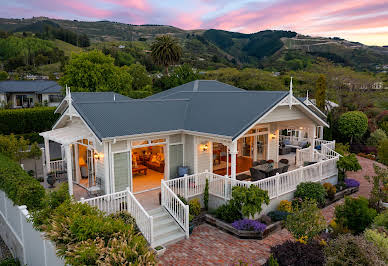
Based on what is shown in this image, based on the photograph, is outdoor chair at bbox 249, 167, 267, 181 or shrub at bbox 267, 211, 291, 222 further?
outdoor chair at bbox 249, 167, 267, 181

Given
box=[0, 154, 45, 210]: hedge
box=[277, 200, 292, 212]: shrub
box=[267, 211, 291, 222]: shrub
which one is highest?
box=[0, 154, 45, 210]: hedge

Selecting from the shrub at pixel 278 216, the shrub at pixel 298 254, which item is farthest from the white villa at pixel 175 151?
the shrub at pixel 298 254

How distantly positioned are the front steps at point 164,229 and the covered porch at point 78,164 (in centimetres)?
304

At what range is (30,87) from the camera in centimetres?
4912

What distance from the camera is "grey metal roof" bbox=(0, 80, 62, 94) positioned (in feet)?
156

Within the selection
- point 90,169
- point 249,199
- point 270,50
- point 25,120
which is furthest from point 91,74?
point 270,50

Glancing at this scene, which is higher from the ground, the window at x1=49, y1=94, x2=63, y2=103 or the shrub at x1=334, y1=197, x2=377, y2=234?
the window at x1=49, y1=94, x2=63, y2=103

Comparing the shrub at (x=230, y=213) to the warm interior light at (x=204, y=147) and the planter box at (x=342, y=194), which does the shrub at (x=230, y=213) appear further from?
the planter box at (x=342, y=194)

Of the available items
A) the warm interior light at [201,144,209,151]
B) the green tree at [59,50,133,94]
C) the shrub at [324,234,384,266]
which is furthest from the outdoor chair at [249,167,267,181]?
the green tree at [59,50,133,94]

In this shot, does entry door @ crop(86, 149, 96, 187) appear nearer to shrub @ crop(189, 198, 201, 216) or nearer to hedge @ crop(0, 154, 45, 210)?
hedge @ crop(0, 154, 45, 210)

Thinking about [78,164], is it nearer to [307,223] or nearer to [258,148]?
[258,148]

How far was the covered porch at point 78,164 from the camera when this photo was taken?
40.0 ft

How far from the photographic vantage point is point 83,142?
566 inches

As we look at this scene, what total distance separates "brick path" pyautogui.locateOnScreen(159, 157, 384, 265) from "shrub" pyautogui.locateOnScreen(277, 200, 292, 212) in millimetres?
1266
